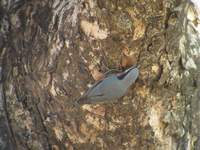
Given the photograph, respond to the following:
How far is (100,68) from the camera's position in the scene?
926 millimetres

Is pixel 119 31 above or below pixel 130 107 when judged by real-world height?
above

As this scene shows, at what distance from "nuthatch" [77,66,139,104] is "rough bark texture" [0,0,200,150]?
0.02m

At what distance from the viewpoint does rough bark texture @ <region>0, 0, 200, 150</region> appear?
36.1 inches

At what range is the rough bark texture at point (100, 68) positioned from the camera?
0.92 meters

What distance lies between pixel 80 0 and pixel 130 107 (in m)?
0.22

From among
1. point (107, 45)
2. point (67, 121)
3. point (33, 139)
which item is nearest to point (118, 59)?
point (107, 45)

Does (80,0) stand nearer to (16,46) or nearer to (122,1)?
(122,1)

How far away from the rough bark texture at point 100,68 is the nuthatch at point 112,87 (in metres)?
0.02

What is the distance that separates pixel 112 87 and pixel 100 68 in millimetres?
50

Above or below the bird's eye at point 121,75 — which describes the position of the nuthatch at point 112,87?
below

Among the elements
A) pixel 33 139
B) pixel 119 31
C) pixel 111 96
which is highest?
pixel 119 31

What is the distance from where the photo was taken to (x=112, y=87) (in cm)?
90

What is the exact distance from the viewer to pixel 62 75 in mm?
965

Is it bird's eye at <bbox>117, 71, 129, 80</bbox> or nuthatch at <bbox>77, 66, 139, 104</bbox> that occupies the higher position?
bird's eye at <bbox>117, 71, 129, 80</bbox>
